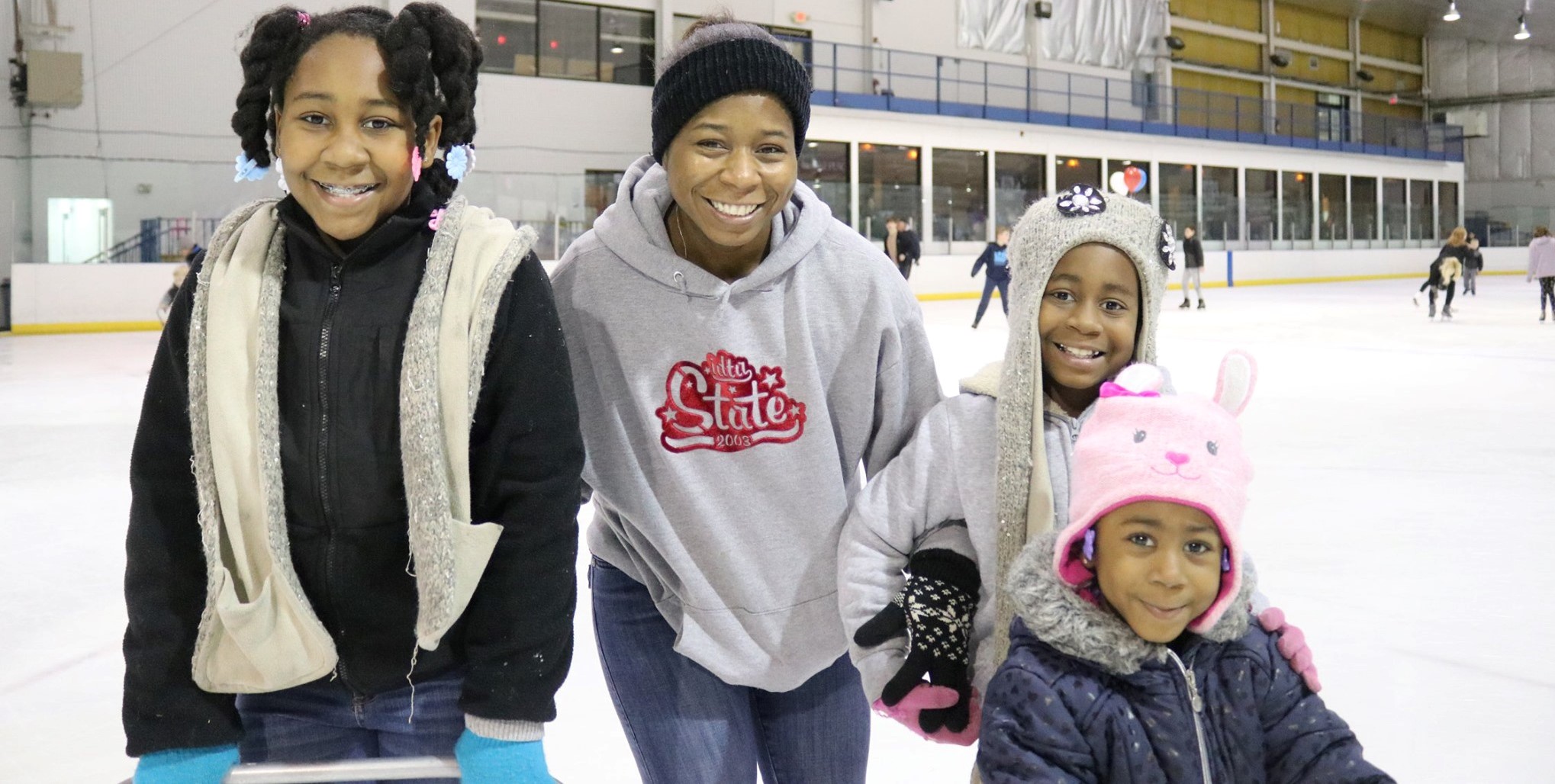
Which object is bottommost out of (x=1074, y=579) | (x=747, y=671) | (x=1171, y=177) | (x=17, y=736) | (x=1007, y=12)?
(x=17, y=736)

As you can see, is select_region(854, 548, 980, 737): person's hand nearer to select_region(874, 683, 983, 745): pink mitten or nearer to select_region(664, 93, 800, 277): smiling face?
select_region(874, 683, 983, 745): pink mitten

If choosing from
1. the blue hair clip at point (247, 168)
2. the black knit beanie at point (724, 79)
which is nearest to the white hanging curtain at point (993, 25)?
the black knit beanie at point (724, 79)

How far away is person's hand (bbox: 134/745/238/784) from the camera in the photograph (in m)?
1.25

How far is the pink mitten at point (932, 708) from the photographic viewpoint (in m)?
1.34

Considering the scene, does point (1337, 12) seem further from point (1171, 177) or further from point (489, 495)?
point (489, 495)

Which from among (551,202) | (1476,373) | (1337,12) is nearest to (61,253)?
(551,202)

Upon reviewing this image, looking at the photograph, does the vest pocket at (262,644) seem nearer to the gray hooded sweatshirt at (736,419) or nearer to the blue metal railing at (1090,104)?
the gray hooded sweatshirt at (736,419)

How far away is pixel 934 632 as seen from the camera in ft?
4.47

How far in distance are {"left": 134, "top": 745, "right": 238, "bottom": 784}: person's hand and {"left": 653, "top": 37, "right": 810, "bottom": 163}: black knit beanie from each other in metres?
0.84

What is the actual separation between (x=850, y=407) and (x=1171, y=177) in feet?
76.4

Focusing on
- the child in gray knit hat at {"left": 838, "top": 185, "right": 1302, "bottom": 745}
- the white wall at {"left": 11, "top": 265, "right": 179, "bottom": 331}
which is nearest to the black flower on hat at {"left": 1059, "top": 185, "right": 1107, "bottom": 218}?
the child in gray knit hat at {"left": 838, "top": 185, "right": 1302, "bottom": 745}

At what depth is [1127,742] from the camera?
47.1 inches

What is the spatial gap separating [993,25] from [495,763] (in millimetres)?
22294

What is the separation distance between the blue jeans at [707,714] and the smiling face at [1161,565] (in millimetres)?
499
